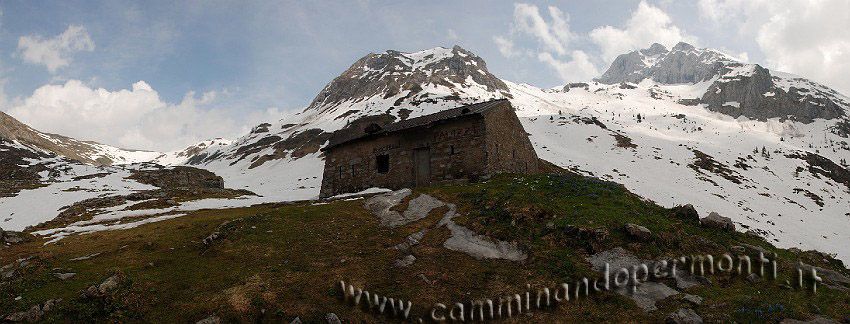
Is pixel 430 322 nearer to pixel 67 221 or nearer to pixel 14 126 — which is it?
pixel 67 221

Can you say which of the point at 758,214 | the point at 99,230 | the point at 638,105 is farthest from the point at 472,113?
the point at 638,105

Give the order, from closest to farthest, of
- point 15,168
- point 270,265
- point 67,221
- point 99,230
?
1. point 270,265
2. point 99,230
3. point 67,221
4. point 15,168

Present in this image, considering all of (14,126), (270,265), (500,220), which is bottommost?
(270,265)

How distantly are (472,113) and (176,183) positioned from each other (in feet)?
180

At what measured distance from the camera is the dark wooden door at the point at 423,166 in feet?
106

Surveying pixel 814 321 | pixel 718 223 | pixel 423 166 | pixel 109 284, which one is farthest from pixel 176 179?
pixel 814 321

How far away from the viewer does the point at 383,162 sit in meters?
35.5

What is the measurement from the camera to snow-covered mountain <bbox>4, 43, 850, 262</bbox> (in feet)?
174

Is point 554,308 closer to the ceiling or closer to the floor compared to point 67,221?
closer to the floor

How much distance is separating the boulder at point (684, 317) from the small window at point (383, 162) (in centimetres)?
2578

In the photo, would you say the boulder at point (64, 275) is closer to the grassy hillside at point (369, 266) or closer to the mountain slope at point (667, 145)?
the grassy hillside at point (369, 266)

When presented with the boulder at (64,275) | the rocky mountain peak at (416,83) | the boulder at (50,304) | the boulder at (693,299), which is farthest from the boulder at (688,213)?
the rocky mountain peak at (416,83)

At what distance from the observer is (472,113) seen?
1180 inches

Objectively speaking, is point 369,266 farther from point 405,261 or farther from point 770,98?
point 770,98
